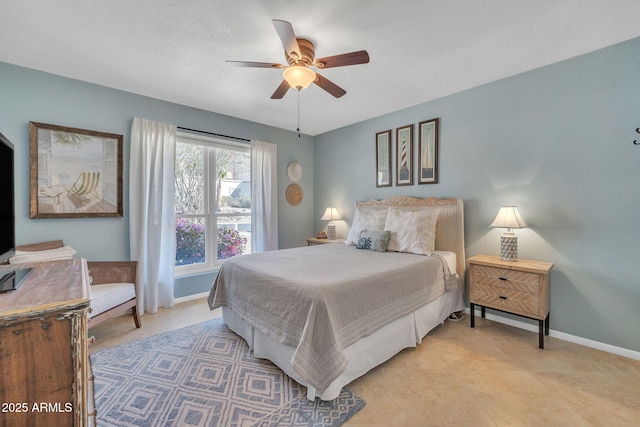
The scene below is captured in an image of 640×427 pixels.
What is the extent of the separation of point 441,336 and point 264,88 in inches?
129

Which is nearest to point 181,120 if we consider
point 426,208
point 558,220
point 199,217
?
point 199,217

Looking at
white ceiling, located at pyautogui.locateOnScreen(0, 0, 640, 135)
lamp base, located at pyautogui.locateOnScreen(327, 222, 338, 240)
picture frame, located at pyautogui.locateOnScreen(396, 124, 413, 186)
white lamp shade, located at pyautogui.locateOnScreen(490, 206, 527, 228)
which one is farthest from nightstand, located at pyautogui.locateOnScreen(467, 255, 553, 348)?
lamp base, located at pyautogui.locateOnScreen(327, 222, 338, 240)

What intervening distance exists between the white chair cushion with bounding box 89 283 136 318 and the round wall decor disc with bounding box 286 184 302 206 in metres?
2.70

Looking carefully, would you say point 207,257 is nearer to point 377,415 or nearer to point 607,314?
point 377,415

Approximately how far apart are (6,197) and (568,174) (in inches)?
167

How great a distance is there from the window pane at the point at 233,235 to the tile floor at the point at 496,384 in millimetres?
1612

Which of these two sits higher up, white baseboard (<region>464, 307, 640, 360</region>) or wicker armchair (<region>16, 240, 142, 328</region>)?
wicker armchair (<region>16, 240, 142, 328</region>)

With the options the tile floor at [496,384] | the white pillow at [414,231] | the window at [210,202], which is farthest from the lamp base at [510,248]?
the window at [210,202]

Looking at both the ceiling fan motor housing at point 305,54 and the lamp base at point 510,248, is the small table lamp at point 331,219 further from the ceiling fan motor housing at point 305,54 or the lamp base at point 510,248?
the ceiling fan motor housing at point 305,54

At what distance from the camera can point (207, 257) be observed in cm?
403

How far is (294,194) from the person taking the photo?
4.95 metres

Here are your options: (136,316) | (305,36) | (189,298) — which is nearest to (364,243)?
(305,36)

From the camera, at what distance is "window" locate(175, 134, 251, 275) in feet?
12.5

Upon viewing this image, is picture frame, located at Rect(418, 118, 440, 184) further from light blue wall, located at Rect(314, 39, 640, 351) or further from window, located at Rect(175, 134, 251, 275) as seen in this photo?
window, located at Rect(175, 134, 251, 275)
